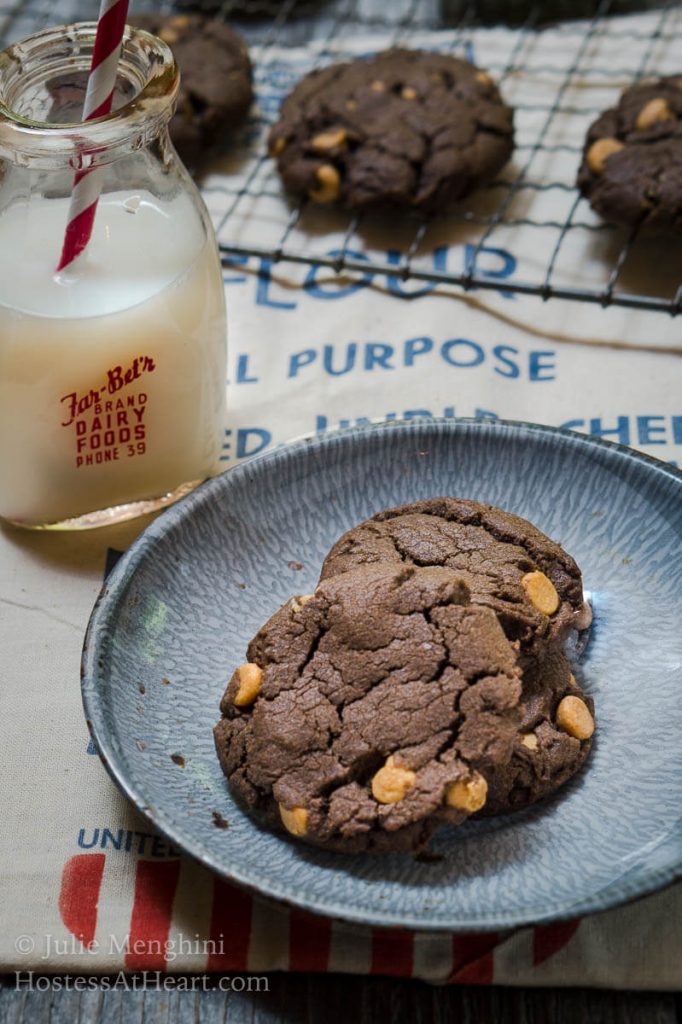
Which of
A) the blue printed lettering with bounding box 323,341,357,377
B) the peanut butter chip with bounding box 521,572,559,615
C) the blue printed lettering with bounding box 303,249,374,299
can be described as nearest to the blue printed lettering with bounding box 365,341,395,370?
the blue printed lettering with bounding box 323,341,357,377

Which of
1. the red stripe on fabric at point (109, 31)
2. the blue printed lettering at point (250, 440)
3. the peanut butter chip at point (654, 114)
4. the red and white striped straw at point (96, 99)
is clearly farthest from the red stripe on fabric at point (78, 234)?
the peanut butter chip at point (654, 114)

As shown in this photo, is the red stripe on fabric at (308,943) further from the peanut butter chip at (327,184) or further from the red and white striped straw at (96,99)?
the peanut butter chip at (327,184)

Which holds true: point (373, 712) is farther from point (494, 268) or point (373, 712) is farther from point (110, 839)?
point (494, 268)

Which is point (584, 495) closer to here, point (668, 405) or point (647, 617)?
point (647, 617)

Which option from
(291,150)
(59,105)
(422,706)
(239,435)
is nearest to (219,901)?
(422,706)

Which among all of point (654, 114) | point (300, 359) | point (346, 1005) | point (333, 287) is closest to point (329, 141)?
point (333, 287)

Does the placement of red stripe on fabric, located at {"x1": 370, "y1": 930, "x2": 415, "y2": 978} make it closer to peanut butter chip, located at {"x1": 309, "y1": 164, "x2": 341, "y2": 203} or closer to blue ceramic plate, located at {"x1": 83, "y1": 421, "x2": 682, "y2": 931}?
blue ceramic plate, located at {"x1": 83, "y1": 421, "x2": 682, "y2": 931}
